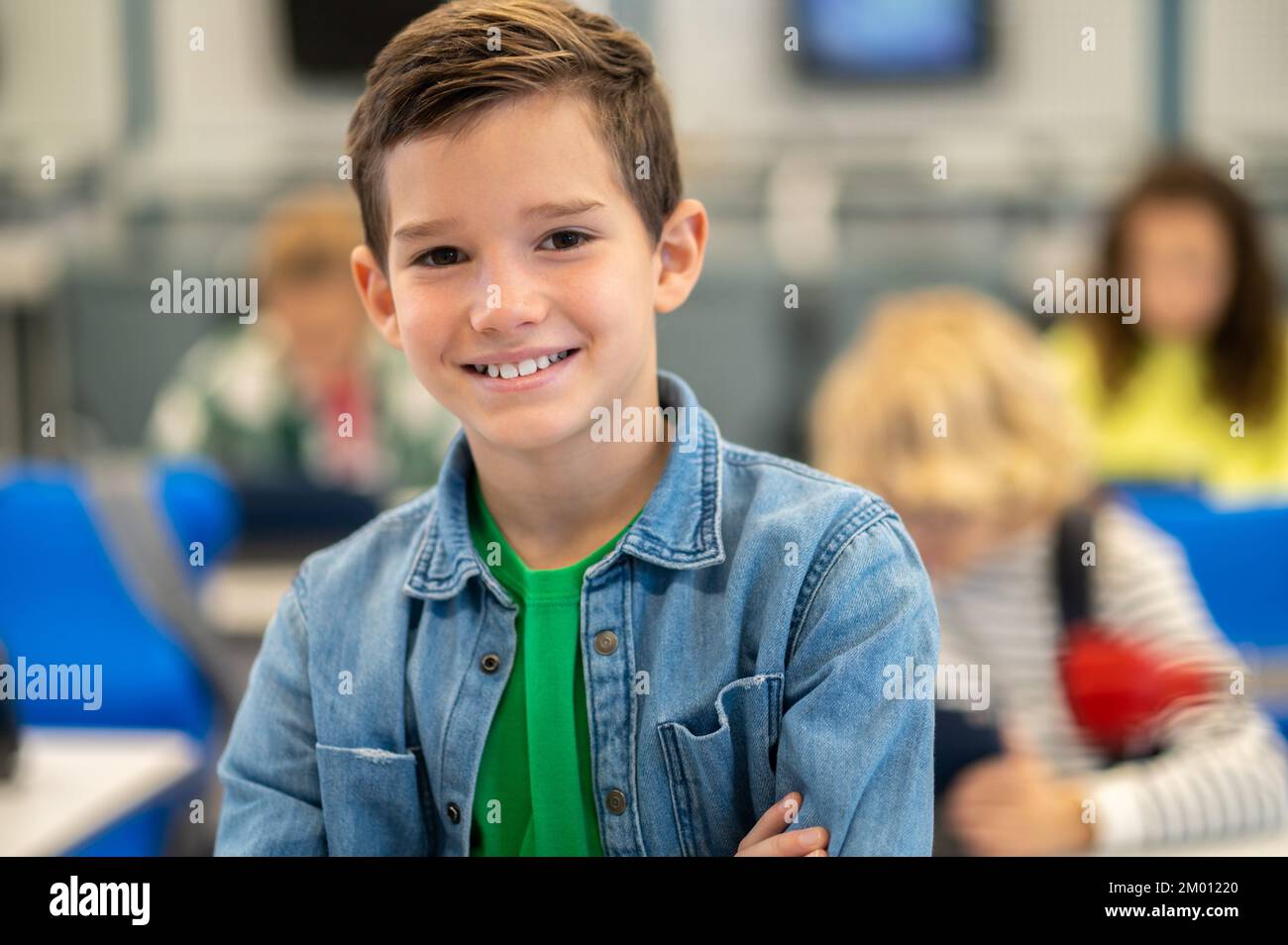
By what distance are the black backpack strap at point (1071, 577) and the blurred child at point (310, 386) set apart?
95cm

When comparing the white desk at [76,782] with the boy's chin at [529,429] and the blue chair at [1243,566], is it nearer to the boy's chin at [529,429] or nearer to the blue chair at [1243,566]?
the boy's chin at [529,429]

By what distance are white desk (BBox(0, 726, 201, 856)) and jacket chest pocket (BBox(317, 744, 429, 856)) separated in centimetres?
43

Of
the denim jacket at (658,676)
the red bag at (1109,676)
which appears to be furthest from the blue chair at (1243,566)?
the denim jacket at (658,676)

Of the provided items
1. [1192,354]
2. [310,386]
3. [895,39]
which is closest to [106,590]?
[310,386]

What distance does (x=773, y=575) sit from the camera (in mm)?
749

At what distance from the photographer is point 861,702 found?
727mm

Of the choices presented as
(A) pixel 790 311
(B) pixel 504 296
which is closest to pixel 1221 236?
(A) pixel 790 311

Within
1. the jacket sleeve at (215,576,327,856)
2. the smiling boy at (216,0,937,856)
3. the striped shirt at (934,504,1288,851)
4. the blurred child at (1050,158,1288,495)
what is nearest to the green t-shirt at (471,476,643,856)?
the smiling boy at (216,0,937,856)

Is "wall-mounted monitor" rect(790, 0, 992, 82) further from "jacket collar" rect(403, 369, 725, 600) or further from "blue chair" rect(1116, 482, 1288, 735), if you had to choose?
"jacket collar" rect(403, 369, 725, 600)

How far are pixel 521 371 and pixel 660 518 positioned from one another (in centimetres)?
11

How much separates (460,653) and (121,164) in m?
3.57

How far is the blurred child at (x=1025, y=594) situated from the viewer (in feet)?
3.31
